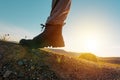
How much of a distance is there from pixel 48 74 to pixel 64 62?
2.83 feet

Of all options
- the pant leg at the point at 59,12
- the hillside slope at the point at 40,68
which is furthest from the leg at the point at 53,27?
the hillside slope at the point at 40,68

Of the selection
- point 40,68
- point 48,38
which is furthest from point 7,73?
point 48,38

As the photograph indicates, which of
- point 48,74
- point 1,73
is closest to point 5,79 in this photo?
point 1,73

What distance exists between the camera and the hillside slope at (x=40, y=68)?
5.16 m

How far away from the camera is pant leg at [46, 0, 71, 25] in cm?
603

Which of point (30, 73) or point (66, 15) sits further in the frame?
point (66, 15)

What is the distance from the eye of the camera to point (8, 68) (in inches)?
208

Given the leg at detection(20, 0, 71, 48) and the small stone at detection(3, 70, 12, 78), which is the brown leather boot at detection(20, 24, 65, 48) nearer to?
the leg at detection(20, 0, 71, 48)

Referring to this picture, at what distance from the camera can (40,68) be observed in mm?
5449

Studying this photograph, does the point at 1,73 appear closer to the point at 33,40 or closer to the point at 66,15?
the point at 33,40

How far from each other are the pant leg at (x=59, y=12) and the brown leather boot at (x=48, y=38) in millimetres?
145

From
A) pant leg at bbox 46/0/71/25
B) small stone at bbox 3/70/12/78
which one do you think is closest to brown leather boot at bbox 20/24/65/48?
pant leg at bbox 46/0/71/25

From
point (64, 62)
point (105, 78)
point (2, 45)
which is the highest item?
point (2, 45)

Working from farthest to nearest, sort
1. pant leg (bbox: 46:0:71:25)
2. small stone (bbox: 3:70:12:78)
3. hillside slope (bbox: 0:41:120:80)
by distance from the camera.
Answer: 1. pant leg (bbox: 46:0:71:25)
2. hillside slope (bbox: 0:41:120:80)
3. small stone (bbox: 3:70:12:78)
